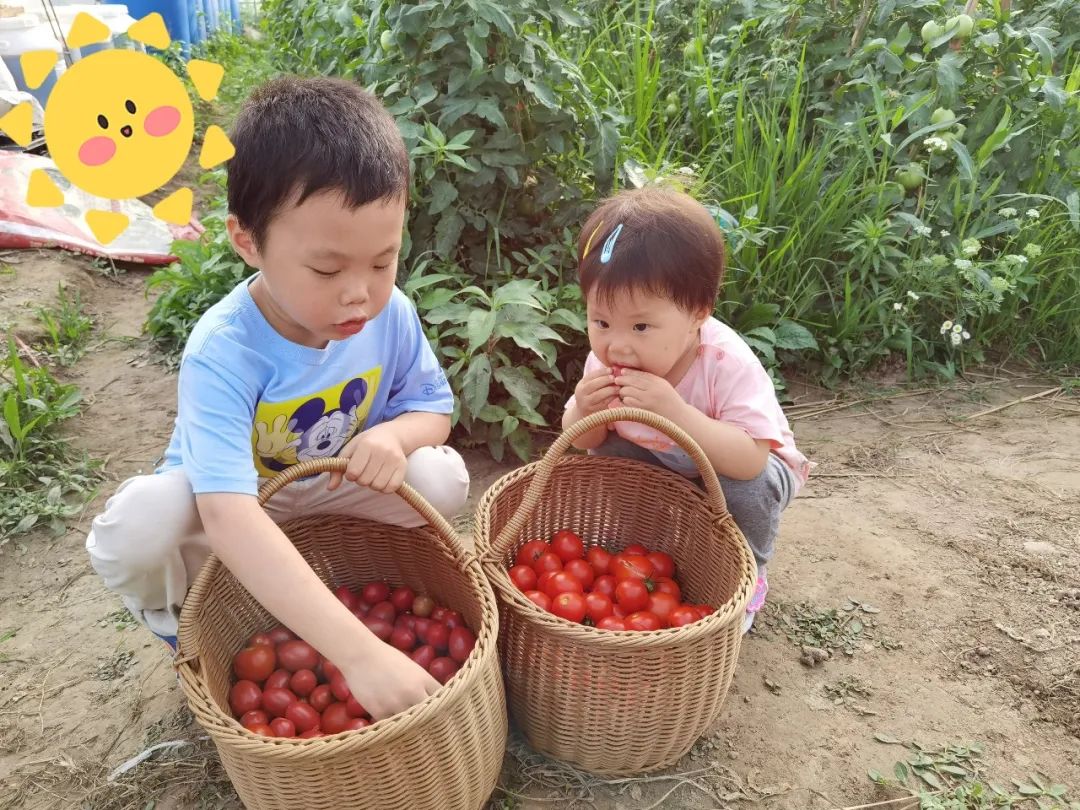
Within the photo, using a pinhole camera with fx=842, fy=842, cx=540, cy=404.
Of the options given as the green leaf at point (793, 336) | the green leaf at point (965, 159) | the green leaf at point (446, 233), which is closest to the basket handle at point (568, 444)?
the green leaf at point (446, 233)

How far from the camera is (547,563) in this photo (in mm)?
1984

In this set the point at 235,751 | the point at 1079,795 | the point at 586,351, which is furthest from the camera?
the point at 586,351

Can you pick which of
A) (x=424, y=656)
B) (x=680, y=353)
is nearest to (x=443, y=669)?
(x=424, y=656)

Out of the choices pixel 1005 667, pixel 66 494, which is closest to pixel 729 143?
pixel 1005 667

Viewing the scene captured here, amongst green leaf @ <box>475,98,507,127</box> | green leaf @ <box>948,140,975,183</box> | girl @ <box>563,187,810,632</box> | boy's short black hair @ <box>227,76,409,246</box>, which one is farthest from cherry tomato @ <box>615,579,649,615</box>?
green leaf @ <box>948,140,975,183</box>

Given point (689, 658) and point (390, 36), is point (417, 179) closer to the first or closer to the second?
point (390, 36)

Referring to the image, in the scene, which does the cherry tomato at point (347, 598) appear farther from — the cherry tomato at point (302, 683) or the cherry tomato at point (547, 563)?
the cherry tomato at point (547, 563)

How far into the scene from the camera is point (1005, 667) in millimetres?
1963

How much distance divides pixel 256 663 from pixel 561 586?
66cm

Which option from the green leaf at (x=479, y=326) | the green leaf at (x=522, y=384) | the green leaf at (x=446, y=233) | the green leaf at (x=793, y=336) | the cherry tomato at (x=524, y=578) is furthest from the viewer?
the green leaf at (x=793, y=336)

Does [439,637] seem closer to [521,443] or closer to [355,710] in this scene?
[355,710]

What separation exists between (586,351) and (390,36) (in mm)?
1156

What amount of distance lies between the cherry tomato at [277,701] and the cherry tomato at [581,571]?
2.16ft

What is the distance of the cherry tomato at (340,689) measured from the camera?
5.47 feet
